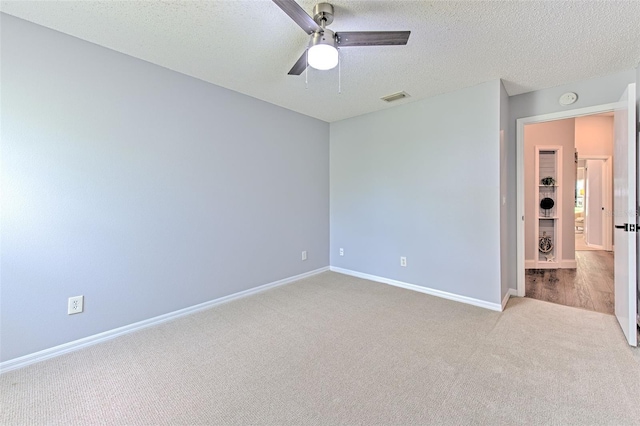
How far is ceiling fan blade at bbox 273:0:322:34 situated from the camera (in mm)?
1367

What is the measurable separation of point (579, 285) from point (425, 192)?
98.8 inches

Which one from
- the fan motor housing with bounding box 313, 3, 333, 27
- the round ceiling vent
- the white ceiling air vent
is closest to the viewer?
the fan motor housing with bounding box 313, 3, 333, 27

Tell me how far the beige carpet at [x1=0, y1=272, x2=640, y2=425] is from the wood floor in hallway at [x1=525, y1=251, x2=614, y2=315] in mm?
414

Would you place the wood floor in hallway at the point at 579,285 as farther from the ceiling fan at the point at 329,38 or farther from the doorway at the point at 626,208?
the ceiling fan at the point at 329,38

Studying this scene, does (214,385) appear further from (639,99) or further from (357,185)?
(639,99)

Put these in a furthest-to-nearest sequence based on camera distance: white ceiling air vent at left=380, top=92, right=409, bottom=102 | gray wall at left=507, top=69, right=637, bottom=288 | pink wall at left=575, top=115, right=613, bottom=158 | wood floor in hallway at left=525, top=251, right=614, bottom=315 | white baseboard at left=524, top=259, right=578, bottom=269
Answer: pink wall at left=575, top=115, right=613, bottom=158 < white baseboard at left=524, top=259, right=578, bottom=269 < white ceiling air vent at left=380, top=92, right=409, bottom=102 < wood floor in hallway at left=525, top=251, right=614, bottom=315 < gray wall at left=507, top=69, right=637, bottom=288

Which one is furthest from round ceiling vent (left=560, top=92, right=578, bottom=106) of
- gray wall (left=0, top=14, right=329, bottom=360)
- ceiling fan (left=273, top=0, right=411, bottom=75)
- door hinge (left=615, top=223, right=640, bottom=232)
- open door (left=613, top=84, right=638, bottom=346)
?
gray wall (left=0, top=14, right=329, bottom=360)

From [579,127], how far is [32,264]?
8412 millimetres

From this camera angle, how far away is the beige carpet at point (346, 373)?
4.83 feet

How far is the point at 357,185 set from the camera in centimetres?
404

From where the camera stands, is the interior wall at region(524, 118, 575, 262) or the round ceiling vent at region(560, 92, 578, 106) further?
the interior wall at region(524, 118, 575, 262)

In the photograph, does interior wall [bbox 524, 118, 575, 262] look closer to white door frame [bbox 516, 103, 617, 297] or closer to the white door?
white door frame [bbox 516, 103, 617, 297]

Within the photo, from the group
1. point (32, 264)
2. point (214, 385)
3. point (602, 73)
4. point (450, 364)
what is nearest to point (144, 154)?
point (32, 264)

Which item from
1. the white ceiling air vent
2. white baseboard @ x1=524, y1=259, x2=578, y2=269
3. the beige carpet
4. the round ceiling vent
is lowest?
the beige carpet
